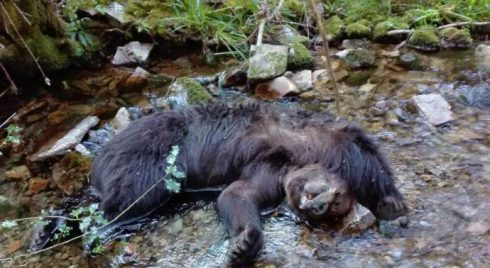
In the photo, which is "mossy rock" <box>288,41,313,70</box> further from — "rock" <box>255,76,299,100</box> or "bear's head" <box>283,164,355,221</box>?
"bear's head" <box>283,164,355,221</box>

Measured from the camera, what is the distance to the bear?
3.27 metres

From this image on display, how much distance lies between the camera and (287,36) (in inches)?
240

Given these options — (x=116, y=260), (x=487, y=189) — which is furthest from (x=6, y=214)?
(x=487, y=189)

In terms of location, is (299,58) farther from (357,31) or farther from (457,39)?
(457,39)

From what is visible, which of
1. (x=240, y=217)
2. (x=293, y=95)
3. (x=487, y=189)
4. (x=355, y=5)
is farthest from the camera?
(x=355, y=5)

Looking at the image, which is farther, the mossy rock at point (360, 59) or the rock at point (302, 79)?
the mossy rock at point (360, 59)

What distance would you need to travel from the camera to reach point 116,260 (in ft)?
10.5

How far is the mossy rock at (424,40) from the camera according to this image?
19.5ft

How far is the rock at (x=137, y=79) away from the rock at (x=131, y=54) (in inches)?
10.8

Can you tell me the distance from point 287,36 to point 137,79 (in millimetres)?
1594

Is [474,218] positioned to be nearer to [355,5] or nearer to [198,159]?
[198,159]

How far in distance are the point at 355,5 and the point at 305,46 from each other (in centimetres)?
112

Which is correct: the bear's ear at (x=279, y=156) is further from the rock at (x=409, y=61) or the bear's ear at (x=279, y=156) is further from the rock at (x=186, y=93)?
the rock at (x=409, y=61)

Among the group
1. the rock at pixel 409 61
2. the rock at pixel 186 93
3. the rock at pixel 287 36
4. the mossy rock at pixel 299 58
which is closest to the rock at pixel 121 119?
the rock at pixel 186 93
